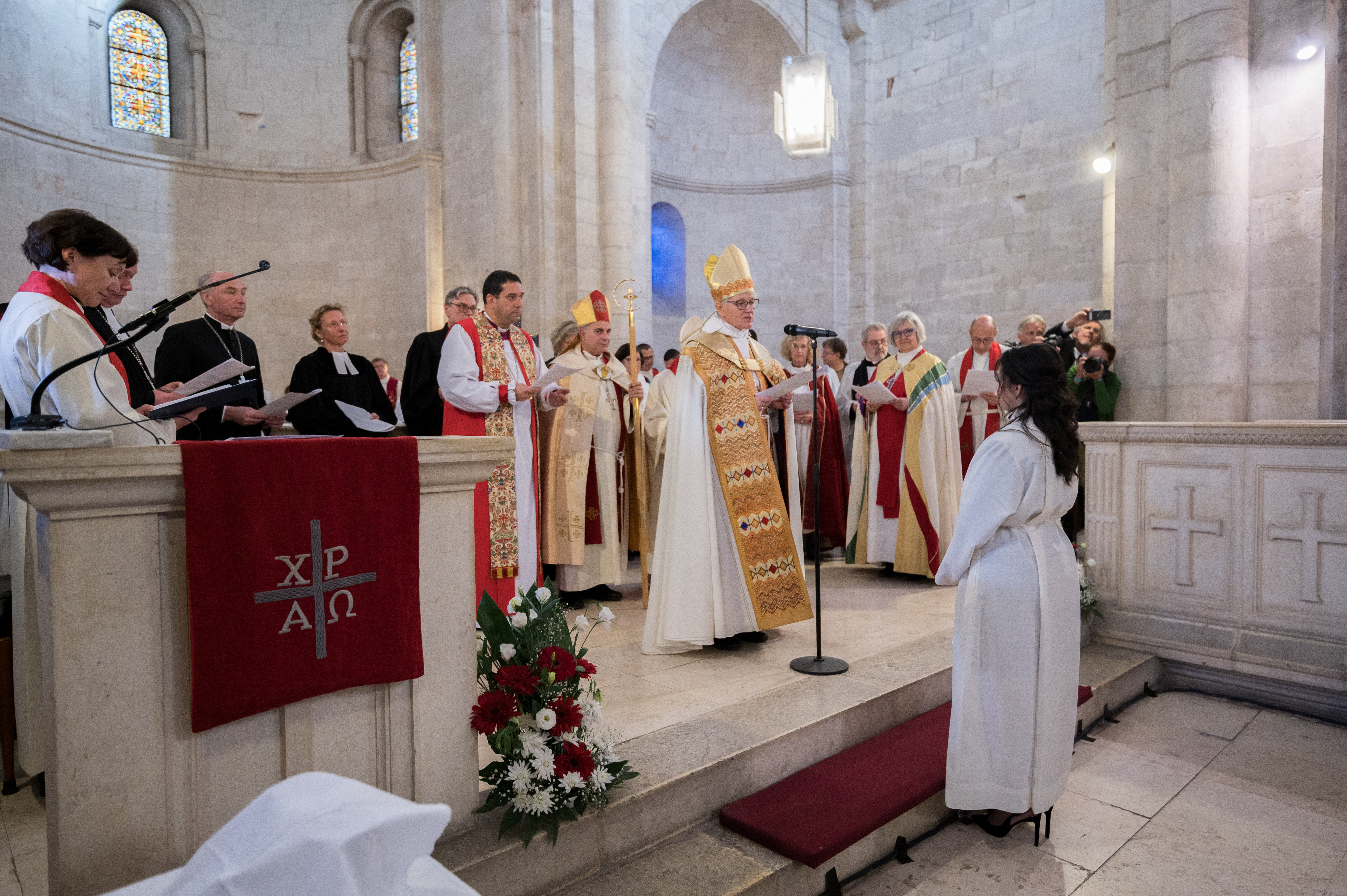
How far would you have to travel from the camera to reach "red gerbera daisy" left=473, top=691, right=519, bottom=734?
7.52ft

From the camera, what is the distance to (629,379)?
5117mm

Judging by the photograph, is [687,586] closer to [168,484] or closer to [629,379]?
[629,379]

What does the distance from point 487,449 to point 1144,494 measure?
393cm

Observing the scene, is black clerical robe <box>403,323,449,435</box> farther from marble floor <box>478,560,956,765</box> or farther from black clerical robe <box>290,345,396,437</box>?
marble floor <box>478,560,956,765</box>

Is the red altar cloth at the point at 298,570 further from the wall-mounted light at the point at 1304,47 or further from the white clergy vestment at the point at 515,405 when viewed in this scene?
the wall-mounted light at the point at 1304,47

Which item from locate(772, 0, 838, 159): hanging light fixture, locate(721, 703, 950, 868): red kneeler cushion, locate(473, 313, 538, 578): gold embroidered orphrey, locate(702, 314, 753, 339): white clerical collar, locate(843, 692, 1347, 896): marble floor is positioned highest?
locate(772, 0, 838, 159): hanging light fixture

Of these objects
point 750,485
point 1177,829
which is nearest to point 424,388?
point 750,485

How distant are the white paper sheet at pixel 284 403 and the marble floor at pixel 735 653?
1.34 m

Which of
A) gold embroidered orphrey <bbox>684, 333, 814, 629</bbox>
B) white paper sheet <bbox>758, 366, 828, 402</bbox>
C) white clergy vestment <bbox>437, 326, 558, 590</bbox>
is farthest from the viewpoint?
white clergy vestment <bbox>437, 326, 558, 590</bbox>

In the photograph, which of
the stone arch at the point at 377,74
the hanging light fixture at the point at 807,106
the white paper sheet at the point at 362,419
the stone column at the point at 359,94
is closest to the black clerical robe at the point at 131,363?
the white paper sheet at the point at 362,419

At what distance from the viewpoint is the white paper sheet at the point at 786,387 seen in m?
3.99

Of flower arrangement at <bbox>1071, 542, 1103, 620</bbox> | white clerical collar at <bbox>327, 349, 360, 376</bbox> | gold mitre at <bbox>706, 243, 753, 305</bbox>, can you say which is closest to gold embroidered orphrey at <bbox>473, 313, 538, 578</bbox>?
white clerical collar at <bbox>327, 349, 360, 376</bbox>

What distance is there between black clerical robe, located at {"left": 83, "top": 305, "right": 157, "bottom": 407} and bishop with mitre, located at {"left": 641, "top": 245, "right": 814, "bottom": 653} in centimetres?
219

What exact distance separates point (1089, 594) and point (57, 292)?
4.93 m
